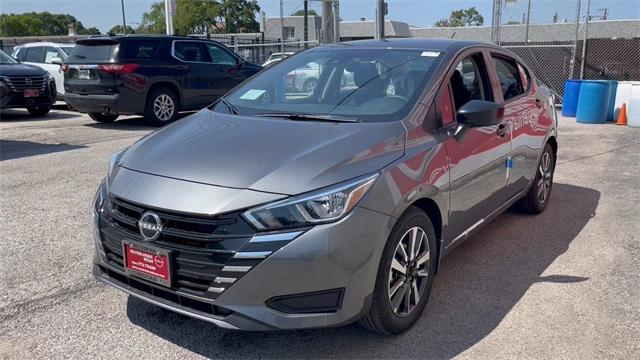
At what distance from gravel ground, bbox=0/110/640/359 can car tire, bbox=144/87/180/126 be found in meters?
4.81

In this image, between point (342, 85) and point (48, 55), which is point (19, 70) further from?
point (342, 85)

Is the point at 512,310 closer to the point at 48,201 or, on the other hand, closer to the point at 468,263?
the point at 468,263

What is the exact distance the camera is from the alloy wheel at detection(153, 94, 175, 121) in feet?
36.0

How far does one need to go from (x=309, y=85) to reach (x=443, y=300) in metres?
1.78

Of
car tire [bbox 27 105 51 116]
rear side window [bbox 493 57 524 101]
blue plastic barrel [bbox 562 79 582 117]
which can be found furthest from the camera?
car tire [bbox 27 105 51 116]

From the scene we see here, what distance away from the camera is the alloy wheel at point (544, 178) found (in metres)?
5.39

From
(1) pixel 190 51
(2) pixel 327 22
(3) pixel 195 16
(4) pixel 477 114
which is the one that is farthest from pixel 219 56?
(3) pixel 195 16

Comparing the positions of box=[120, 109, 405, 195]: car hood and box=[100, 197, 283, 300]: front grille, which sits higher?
box=[120, 109, 405, 195]: car hood

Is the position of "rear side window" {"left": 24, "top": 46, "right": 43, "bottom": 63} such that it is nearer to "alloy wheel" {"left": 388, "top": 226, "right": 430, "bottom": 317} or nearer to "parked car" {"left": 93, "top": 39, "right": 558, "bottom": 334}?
"parked car" {"left": 93, "top": 39, "right": 558, "bottom": 334}

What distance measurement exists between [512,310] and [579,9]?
12.4 meters

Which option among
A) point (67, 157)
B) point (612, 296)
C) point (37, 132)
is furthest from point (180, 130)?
point (37, 132)

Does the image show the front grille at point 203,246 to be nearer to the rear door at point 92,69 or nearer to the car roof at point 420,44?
the car roof at point 420,44

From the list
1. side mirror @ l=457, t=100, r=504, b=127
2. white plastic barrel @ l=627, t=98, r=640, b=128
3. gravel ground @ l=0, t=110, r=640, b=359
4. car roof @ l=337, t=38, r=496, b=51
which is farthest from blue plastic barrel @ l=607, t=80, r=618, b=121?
side mirror @ l=457, t=100, r=504, b=127

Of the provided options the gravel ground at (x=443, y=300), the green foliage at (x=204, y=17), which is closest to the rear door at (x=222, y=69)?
the gravel ground at (x=443, y=300)
